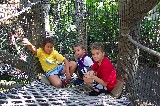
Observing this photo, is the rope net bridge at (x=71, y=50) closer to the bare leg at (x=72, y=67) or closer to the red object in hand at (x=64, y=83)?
the red object in hand at (x=64, y=83)

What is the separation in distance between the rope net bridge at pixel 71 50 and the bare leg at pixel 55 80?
0.37 ft

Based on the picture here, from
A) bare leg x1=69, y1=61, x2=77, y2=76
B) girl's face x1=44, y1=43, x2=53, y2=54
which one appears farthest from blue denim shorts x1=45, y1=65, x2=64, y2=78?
girl's face x1=44, y1=43, x2=53, y2=54

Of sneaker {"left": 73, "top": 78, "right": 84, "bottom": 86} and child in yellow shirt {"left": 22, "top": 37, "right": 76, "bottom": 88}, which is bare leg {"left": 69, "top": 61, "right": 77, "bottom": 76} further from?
sneaker {"left": 73, "top": 78, "right": 84, "bottom": 86}

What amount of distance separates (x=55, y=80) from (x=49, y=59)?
0.43 m

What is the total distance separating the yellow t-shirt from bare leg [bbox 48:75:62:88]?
246 millimetres

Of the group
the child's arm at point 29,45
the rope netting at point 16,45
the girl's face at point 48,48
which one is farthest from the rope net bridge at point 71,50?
the girl's face at point 48,48

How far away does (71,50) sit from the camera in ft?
20.2

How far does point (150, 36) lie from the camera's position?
6.66 metres

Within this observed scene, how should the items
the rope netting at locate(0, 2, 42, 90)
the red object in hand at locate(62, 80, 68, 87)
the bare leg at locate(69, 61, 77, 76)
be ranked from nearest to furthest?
1. the red object in hand at locate(62, 80, 68, 87)
2. the bare leg at locate(69, 61, 77, 76)
3. the rope netting at locate(0, 2, 42, 90)

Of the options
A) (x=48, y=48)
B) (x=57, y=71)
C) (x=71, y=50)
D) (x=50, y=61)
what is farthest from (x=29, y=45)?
(x=71, y=50)

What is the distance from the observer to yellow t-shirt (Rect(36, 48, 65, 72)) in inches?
195

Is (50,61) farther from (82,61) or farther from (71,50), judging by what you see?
(71,50)

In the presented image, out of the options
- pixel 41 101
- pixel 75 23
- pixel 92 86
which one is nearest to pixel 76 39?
pixel 75 23

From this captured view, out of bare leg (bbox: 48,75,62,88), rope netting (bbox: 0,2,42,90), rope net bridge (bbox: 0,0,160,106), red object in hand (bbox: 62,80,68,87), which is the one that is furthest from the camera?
rope netting (bbox: 0,2,42,90)
